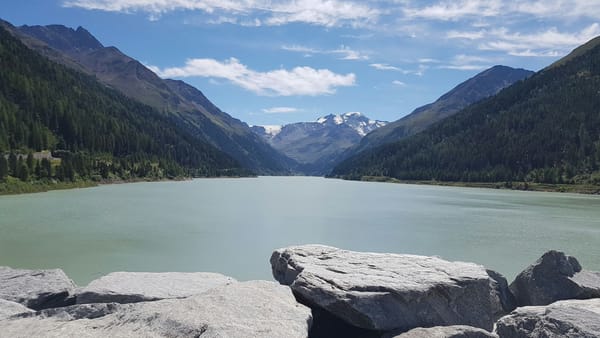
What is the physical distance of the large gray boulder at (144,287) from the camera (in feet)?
38.4

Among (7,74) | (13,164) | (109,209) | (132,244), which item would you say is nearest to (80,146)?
(7,74)

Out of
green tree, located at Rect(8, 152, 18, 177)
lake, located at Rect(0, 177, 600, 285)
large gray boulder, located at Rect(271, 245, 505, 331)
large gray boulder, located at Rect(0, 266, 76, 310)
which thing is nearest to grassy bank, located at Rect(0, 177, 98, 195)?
green tree, located at Rect(8, 152, 18, 177)

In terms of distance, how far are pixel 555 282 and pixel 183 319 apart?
42.0 feet

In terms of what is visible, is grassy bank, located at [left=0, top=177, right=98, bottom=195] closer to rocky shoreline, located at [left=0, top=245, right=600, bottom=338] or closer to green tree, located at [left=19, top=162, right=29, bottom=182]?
green tree, located at [left=19, top=162, right=29, bottom=182]

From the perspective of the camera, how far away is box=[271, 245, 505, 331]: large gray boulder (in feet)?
35.5

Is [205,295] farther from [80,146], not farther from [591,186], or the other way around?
[80,146]

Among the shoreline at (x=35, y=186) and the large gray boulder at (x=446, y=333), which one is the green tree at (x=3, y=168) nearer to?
the shoreline at (x=35, y=186)

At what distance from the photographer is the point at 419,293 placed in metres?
11.2

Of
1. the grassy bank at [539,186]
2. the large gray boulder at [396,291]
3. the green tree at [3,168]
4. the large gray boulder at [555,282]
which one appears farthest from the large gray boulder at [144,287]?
the grassy bank at [539,186]

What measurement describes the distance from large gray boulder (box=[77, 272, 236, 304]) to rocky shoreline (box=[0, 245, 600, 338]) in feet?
0.09

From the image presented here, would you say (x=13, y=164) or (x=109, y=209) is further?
(x=13, y=164)

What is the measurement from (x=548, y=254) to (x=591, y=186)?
147415mm

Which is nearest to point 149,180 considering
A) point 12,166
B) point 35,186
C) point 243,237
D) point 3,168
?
→ point 12,166

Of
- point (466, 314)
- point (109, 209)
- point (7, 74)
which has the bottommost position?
point (109, 209)
